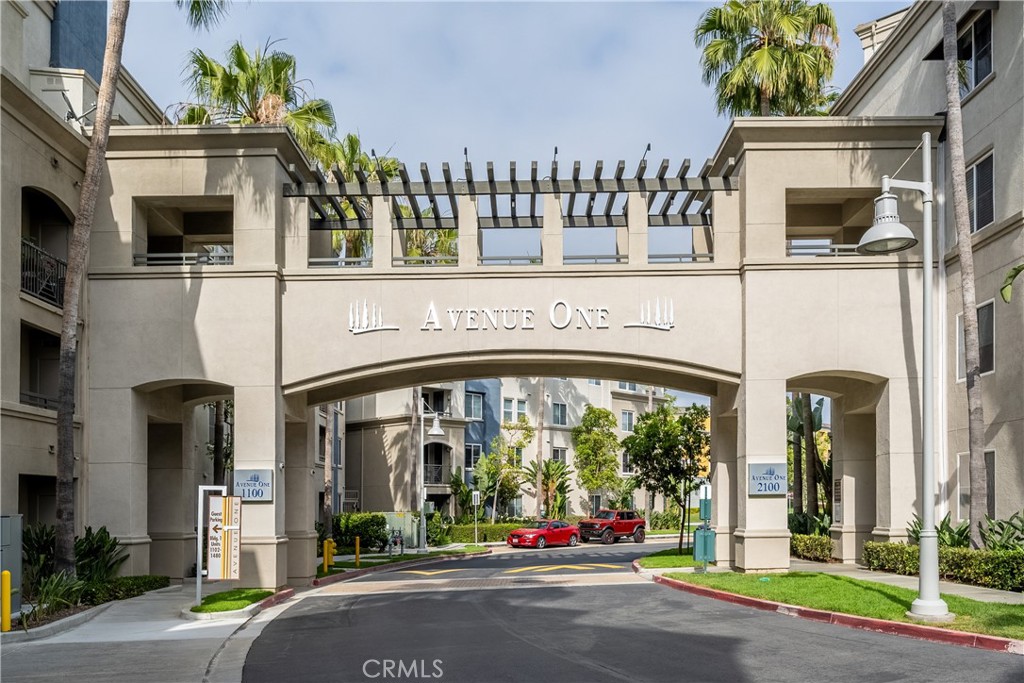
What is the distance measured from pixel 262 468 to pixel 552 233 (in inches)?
350

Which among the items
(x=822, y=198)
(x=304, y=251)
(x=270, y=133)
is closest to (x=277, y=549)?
(x=304, y=251)

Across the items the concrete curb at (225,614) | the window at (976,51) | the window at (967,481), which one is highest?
the window at (976,51)

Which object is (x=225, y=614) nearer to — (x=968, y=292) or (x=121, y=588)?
(x=121, y=588)

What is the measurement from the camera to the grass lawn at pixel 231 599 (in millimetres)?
20250

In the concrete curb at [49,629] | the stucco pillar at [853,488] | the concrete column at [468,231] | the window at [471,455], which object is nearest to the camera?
the concrete curb at [49,629]

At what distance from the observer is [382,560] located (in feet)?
126

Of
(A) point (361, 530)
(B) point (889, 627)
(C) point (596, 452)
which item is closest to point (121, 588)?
(B) point (889, 627)

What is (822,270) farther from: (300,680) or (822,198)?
(300,680)

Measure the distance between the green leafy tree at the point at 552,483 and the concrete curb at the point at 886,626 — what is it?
139 feet

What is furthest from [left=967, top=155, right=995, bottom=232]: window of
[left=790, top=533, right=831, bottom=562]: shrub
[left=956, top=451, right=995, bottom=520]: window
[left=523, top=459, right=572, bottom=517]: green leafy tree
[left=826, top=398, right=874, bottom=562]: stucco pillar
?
[left=523, top=459, right=572, bottom=517]: green leafy tree

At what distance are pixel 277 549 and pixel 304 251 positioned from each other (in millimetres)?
7149

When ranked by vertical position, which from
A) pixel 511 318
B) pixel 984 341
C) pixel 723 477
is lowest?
pixel 723 477

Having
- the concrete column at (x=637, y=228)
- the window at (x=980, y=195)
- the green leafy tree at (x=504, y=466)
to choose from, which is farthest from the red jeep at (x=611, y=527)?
the window at (x=980, y=195)

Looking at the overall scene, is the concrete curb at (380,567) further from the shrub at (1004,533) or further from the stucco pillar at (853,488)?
the shrub at (1004,533)
